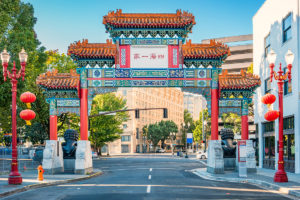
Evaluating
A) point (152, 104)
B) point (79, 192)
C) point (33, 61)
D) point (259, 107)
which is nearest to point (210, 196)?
point (79, 192)

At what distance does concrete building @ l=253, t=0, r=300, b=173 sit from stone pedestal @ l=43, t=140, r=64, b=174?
47.4 feet

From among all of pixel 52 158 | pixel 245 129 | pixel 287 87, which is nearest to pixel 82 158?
pixel 52 158

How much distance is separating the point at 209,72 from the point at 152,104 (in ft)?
312

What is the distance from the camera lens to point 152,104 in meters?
122

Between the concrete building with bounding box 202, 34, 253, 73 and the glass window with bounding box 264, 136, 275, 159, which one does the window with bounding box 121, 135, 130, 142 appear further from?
the glass window with bounding box 264, 136, 275, 159

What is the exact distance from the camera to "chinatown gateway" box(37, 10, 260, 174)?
2639 centimetres

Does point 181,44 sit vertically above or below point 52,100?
above

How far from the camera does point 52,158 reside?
83.8 ft

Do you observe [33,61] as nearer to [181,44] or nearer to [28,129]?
[28,129]

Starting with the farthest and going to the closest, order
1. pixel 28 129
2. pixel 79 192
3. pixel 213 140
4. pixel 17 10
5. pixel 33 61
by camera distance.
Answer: pixel 28 129
pixel 33 61
pixel 17 10
pixel 213 140
pixel 79 192

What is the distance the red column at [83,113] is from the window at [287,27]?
14.4 m

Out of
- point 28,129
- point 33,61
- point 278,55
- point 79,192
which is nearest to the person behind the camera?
point 79,192

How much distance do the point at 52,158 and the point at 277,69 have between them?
17.4 meters

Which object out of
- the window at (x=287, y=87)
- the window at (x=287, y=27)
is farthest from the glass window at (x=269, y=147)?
the window at (x=287, y=27)
